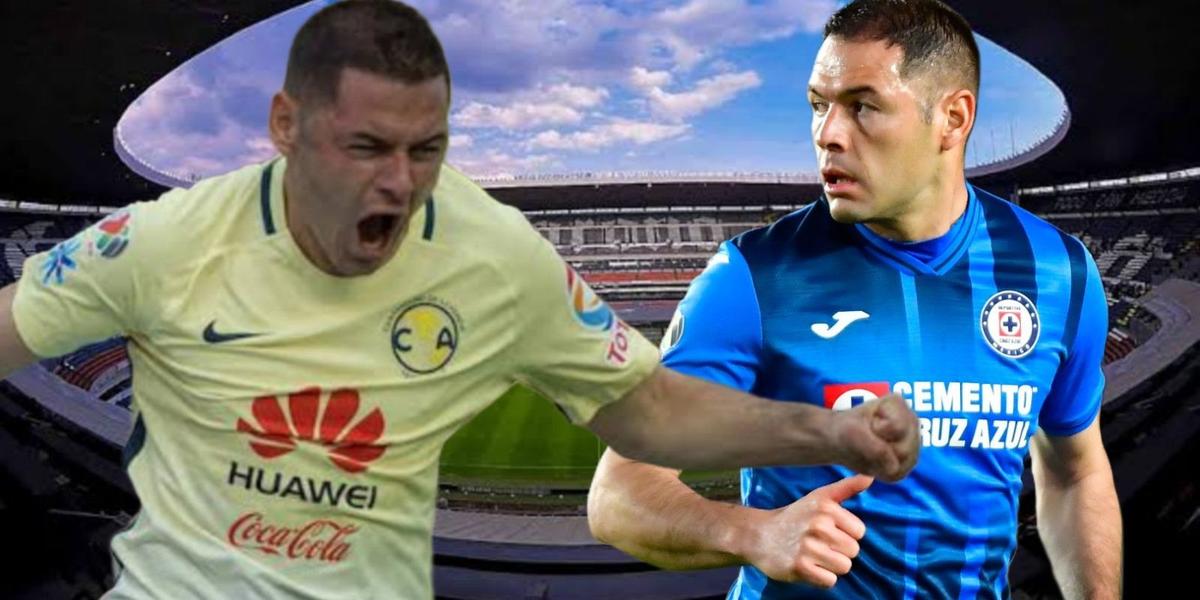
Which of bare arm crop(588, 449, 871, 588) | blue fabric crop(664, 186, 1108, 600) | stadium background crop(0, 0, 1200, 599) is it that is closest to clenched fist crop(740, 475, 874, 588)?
bare arm crop(588, 449, 871, 588)

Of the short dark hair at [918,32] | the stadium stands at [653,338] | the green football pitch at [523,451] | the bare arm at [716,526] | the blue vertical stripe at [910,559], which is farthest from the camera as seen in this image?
the green football pitch at [523,451]

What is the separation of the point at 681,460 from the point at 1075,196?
37.7 metres

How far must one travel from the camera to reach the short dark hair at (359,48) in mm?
1549

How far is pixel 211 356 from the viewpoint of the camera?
1698 mm

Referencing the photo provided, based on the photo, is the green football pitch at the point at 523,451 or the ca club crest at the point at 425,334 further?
the green football pitch at the point at 523,451

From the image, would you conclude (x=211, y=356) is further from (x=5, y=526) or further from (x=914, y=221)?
(x=5, y=526)

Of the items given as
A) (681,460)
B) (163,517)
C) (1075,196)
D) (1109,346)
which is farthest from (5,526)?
(1075,196)

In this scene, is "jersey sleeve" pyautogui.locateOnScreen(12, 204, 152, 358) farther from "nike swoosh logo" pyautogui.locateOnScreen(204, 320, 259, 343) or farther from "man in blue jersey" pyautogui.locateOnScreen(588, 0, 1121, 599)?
"man in blue jersey" pyautogui.locateOnScreen(588, 0, 1121, 599)

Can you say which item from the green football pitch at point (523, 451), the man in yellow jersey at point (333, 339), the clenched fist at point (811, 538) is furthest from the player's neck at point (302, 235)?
the green football pitch at point (523, 451)

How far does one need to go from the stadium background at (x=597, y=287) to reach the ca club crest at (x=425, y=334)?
18.7 ft

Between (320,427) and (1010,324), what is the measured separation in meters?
1.59

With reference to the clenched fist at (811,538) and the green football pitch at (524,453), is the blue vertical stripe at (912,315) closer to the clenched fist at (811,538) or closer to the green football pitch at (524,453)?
the clenched fist at (811,538)

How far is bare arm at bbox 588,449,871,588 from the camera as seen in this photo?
1.65 metres

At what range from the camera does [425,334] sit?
5.85ft
